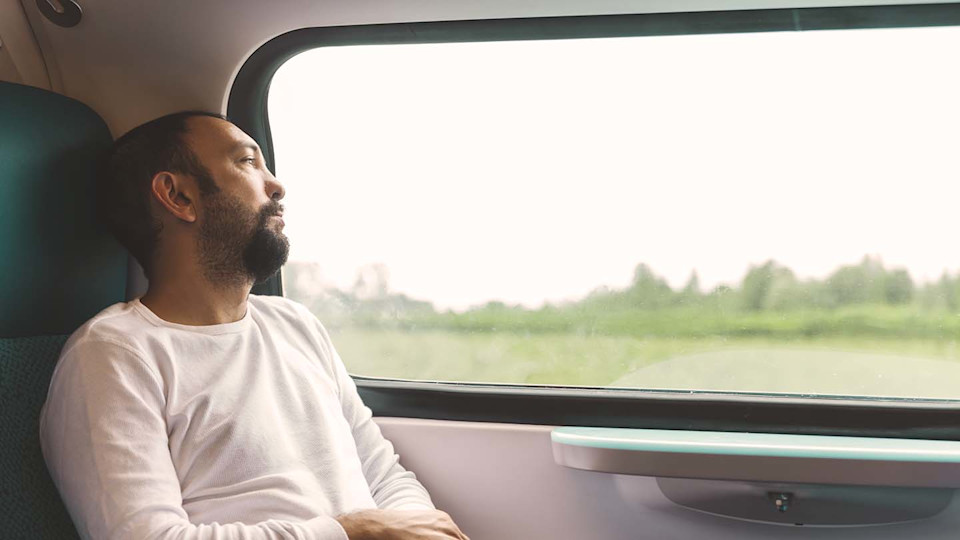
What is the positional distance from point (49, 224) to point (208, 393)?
48 centimetres

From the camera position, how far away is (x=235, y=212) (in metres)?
1.80

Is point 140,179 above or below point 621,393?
above

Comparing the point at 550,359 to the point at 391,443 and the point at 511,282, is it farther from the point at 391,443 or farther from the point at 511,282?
the point at 391,443

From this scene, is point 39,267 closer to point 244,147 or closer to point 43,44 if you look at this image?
point 244,147

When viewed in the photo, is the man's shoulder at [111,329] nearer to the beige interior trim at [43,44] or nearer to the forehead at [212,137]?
the forehead at [212,137]

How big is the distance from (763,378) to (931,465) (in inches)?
16.4

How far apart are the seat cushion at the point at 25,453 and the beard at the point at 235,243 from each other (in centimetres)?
36

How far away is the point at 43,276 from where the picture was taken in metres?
1.69

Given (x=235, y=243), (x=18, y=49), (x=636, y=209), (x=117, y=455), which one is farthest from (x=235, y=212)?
(x=636, y=209)

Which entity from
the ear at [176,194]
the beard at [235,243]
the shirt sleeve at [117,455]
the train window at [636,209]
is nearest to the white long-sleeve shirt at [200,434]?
the shirt sleeve at [117,455]

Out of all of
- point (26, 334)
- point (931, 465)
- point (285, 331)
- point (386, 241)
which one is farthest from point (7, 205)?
point (931, 465)

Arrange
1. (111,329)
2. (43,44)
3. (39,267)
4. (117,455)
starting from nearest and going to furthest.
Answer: (117,455), (111,329), (39,267), (43,44)

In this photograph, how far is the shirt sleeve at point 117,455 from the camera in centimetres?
139

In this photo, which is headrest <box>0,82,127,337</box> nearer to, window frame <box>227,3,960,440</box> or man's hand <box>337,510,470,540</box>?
window frame <box>227,3,960,440</box>
